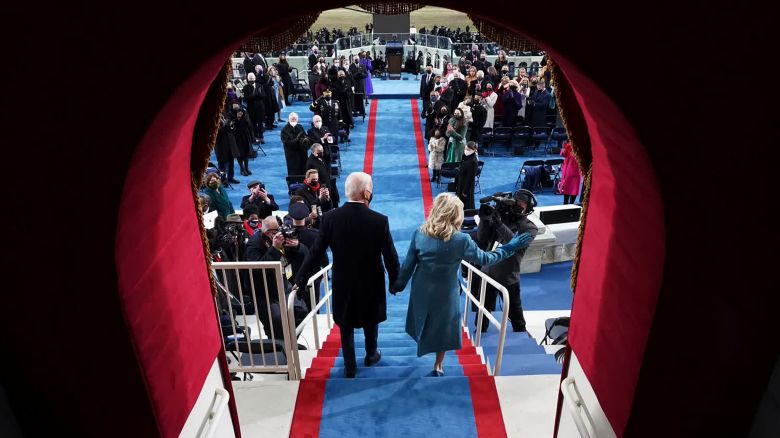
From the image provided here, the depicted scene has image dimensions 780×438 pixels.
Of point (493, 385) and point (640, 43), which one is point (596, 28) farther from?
point (493, 385)

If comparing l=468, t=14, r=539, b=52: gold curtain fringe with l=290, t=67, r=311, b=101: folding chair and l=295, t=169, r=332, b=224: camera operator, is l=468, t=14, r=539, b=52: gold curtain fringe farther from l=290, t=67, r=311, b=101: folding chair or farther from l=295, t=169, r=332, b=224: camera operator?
l=290, t=67, r=311, b=101: folding chair

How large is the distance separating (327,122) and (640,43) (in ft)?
32.7

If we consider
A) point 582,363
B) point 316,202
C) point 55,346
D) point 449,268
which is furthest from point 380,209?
point 55,346

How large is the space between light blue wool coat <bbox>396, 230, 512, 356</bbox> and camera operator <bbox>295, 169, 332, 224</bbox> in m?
3.08

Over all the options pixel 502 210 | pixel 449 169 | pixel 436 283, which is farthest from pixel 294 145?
pixel 436 283

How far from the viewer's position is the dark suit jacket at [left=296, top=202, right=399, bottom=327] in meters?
3.38

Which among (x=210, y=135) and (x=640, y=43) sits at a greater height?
(x=640, y=43)

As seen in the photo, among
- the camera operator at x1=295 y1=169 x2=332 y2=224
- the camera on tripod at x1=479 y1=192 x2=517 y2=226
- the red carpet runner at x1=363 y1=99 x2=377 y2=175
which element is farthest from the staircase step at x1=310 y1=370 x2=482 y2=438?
the red carpet runner at x1=363 y1=99 x2=377 y2=175

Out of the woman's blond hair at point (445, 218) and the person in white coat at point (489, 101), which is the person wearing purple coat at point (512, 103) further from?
the woman's blond hair at point (445, 218)

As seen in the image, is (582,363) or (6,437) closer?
(6,437)

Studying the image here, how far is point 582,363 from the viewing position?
2494 millimetres

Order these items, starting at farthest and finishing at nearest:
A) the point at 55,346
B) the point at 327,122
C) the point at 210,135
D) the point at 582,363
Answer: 1. the point at 327,122
2. the point at 582,363
3. the point at 210,135
4. the point at 55,346

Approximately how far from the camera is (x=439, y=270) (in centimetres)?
352

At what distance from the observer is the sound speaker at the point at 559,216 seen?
7559 millimetres
